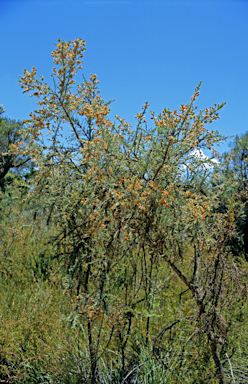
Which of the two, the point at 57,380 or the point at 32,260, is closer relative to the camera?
the point at 57,380

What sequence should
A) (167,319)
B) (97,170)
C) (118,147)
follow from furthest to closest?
(167,319), (118,147), (97,170)

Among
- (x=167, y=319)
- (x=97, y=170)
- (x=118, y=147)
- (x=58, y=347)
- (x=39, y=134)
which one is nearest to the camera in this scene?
(x=97, y=170)

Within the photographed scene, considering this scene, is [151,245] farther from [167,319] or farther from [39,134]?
[167,319]

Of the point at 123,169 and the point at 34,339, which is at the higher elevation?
the point at 123,169

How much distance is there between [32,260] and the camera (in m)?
4.90

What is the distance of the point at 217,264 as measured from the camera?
1.97 meters

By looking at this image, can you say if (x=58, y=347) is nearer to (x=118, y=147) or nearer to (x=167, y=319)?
(x=167, y=319)

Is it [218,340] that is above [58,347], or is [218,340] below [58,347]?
above

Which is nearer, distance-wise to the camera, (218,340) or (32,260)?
(218,340)

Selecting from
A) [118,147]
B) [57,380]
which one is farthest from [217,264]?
[57,380]

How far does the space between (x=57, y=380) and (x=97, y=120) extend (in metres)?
2.24

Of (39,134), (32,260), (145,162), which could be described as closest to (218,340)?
(145,162)

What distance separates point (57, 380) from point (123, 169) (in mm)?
1994

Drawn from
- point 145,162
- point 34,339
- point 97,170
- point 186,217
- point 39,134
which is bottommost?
point 34,339
